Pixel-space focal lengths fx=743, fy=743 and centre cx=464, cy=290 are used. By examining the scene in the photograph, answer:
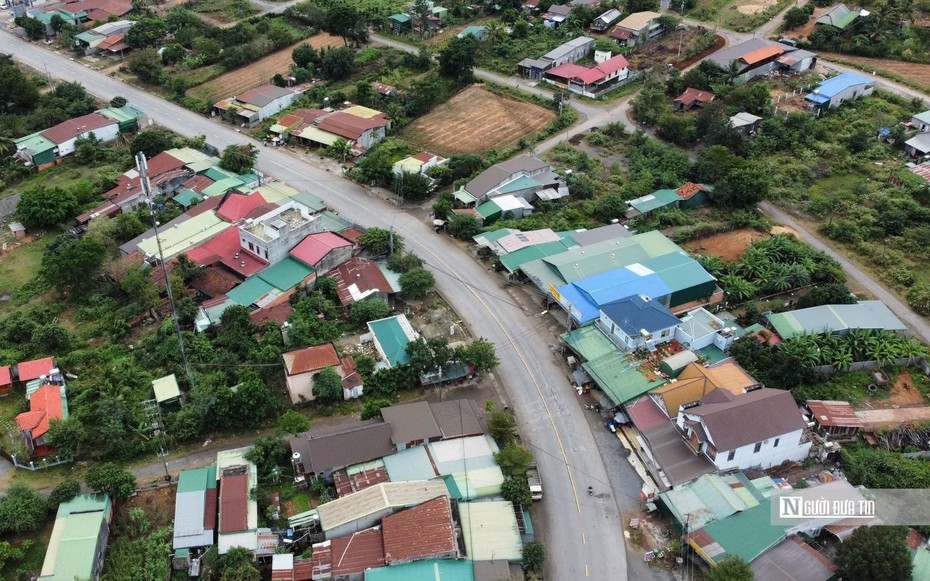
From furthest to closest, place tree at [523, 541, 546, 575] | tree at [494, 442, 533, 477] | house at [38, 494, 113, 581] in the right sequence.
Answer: tree at [494, 442, 533, 477], tree at [523, 541, 546, 575], house at [38, 494, 113, 581]

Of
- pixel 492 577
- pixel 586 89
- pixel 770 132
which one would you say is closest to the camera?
pixel 492 577

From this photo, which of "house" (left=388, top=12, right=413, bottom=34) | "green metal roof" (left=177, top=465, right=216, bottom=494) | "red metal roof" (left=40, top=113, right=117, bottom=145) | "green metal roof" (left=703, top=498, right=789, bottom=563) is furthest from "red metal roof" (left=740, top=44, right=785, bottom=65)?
"green metal roof" (left=177, top=465, right=216, bottom=494)

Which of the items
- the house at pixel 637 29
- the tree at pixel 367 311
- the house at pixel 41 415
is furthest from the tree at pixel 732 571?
the house at pixel 637 29

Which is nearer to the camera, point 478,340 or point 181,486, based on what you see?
point 181,486

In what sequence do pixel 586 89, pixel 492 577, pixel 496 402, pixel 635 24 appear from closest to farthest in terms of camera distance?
1. pixel 492 577
2. pixel 496 402
3. pixel 586 89
4. pixel 635 24

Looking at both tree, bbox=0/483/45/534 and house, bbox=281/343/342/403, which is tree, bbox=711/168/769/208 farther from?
tree, bbox=0/483/45/534

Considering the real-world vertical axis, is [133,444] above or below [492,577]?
below

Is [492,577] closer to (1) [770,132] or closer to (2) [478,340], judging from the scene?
(2) [478,340]

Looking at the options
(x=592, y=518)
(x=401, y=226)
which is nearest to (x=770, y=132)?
(x=401, y=226)
